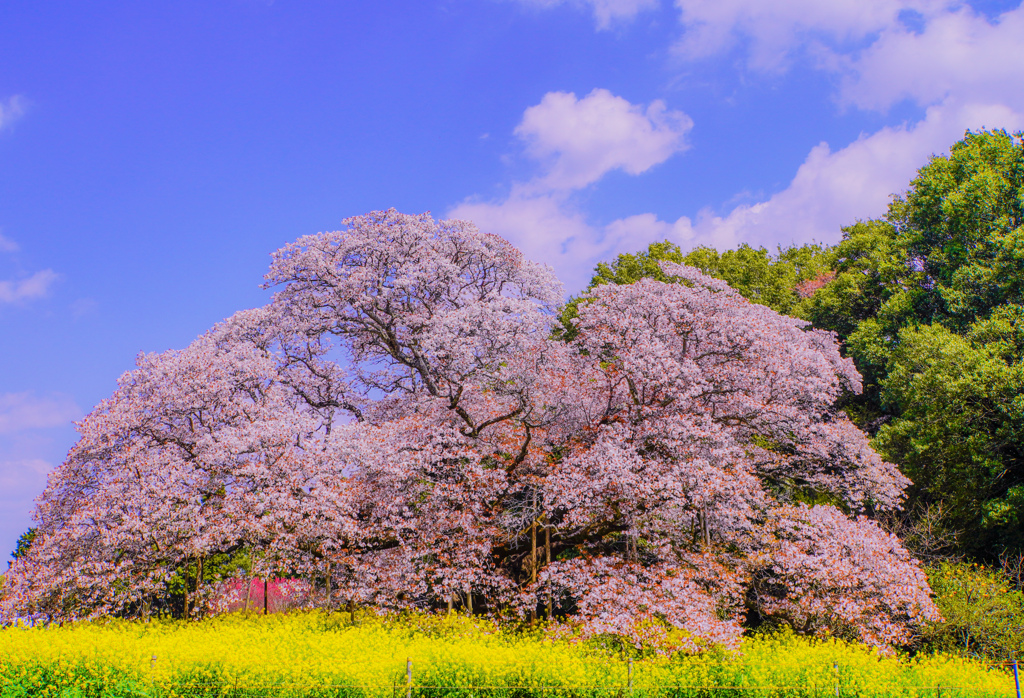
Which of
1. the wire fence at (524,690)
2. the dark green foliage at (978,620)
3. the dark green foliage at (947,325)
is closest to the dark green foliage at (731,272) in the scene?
the dark green foliage at (947,325)

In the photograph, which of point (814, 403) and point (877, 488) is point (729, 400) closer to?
point (814, 403)

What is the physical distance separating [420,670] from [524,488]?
8976 millimetres

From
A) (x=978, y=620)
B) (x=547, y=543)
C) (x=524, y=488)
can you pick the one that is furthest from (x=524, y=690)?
(x=978, y=620)

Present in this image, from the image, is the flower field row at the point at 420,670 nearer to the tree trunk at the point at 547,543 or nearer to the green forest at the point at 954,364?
the tree trunk at the point at 547,543

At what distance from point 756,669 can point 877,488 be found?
10.8 m

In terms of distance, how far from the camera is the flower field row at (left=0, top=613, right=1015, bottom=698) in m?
11.6

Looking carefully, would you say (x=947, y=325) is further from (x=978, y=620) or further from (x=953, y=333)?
(x=978, y=620)

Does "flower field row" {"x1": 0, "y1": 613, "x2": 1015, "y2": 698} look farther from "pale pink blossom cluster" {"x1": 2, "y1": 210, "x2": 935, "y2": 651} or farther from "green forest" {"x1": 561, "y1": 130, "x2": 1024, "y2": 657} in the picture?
"green forest" {"x1": 561, "y1": 130, "x2": 1024, "y2": 657}

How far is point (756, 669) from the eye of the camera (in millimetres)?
13023

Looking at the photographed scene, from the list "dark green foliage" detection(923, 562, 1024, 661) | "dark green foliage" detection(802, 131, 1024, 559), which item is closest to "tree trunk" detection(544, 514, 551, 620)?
"dark green foliage" detection(923, 562, 1024, 661)

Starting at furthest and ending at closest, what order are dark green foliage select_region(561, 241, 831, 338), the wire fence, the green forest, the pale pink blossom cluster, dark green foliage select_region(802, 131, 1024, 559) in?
dark green foliage select_region(561, 241, 831, 338) → dark green foliage select_region(802, 131, 1024, 559) → the green forest → the pale pink blossom cluster → the wire fence

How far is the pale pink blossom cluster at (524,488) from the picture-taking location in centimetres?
1712

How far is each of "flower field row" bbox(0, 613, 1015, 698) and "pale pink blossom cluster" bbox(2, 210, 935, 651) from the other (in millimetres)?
1865

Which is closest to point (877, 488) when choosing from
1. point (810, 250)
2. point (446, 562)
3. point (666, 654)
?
point (666, 654)
